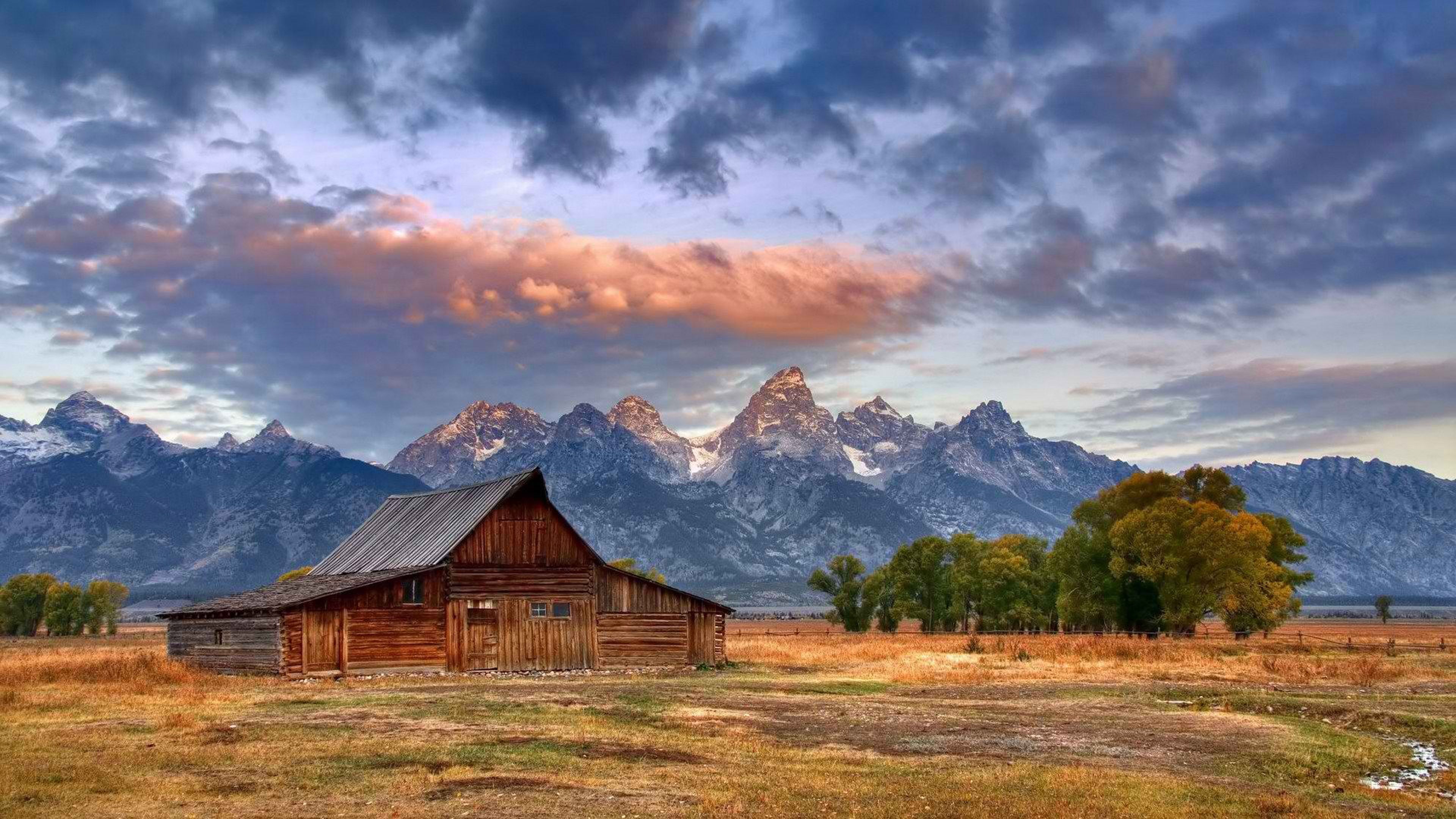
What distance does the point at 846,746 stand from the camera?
85.4 feet

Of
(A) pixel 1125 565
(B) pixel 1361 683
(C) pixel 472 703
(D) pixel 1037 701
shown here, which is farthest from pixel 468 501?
(A) pixel 1125 565

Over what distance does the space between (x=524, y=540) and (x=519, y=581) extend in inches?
74.8

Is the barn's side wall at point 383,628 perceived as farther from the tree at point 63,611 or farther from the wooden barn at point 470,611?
the tree at point 63,611

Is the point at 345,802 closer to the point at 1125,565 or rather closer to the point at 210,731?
the point at 210,731

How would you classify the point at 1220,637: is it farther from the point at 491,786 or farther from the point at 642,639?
the point at 491,786

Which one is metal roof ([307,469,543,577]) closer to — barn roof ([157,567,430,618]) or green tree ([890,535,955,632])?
barn roof ([157,567,430,618])

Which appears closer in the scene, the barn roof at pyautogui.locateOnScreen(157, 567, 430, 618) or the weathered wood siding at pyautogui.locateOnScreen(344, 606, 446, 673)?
the barn roof at pyautogui.locateOnScreen(157, 567, 430, 618)

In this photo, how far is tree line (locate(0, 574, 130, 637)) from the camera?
357ft

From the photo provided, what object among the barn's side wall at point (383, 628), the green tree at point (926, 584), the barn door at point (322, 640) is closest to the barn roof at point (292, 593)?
→ the barn's side wall at point (383, 628)

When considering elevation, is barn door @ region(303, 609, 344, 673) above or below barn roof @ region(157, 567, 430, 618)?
below

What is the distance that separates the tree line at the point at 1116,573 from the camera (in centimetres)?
8106

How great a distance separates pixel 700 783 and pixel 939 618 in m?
93.7

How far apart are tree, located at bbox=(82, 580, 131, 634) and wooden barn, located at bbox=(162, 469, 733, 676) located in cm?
6155

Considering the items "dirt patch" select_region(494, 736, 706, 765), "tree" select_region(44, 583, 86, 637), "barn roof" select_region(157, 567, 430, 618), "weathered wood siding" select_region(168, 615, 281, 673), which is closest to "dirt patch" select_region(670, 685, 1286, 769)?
"dirt patch" select_region(494, 736, 706, 765)
